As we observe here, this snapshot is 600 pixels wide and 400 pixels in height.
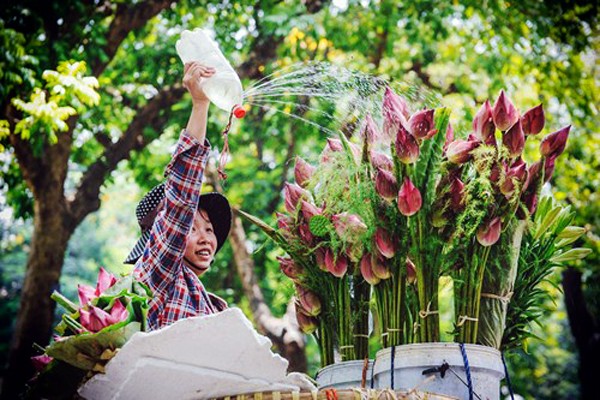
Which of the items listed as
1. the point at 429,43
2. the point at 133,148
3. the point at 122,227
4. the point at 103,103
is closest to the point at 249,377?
the point at 133,148

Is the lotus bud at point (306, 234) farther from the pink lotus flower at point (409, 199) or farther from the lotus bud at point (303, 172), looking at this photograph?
the pink lotus flower at point (409, 199)

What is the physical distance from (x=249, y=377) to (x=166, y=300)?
657mm

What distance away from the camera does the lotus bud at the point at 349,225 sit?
181 centimetres

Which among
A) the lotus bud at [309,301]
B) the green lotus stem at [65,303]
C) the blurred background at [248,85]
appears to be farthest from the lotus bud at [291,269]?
the blurred background at [248,85]

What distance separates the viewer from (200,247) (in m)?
2.41

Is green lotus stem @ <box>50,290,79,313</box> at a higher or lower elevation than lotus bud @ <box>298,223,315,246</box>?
lower

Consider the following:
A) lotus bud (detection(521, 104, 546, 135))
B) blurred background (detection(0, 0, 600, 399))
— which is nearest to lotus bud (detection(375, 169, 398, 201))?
lotus bud (detection(521, 104, 546, 135))

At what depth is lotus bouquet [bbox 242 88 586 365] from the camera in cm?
173

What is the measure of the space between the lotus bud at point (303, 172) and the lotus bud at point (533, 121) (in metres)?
0.58

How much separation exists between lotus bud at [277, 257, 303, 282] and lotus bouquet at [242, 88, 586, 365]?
0.32ft

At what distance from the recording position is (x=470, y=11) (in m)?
7.54

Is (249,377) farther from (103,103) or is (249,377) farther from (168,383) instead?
(103,103)

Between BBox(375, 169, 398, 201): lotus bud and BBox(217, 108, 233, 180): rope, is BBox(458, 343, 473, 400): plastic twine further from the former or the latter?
BBox(217, 108, 233, 180): rope

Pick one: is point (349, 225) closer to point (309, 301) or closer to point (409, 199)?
point (409, 199)
